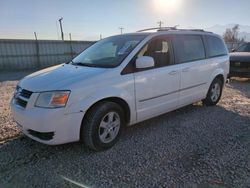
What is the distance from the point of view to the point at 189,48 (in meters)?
4.80

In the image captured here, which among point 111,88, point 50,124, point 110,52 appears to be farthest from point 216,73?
point 50,124

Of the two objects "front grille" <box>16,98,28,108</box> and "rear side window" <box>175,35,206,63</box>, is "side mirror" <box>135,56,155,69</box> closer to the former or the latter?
"rear side window" <box>175,35,206,63</box>

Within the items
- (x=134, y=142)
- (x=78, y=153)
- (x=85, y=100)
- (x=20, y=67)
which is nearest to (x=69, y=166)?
(x=78, y=153)

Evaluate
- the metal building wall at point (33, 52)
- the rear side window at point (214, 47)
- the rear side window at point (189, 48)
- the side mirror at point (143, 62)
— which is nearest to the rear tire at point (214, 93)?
the rear side window at point (214, 47)

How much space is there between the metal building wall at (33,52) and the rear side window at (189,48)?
46.8 feet

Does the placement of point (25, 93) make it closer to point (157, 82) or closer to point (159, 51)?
point (157, 82)

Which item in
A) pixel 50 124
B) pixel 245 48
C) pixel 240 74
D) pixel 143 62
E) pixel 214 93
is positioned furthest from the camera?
pixel 245 48

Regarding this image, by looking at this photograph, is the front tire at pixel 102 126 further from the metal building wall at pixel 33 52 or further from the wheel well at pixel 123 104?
the metal building wall at pixel 33 52

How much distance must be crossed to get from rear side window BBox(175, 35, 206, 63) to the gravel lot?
1.30 m

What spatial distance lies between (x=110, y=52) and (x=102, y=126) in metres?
1.41

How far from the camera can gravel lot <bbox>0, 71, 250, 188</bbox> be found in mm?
2799

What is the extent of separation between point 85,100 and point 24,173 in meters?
1.19

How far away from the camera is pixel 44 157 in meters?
3.34

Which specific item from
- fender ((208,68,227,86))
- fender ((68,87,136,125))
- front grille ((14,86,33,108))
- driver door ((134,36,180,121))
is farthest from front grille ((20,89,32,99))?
fender ((208,68,227,86))
